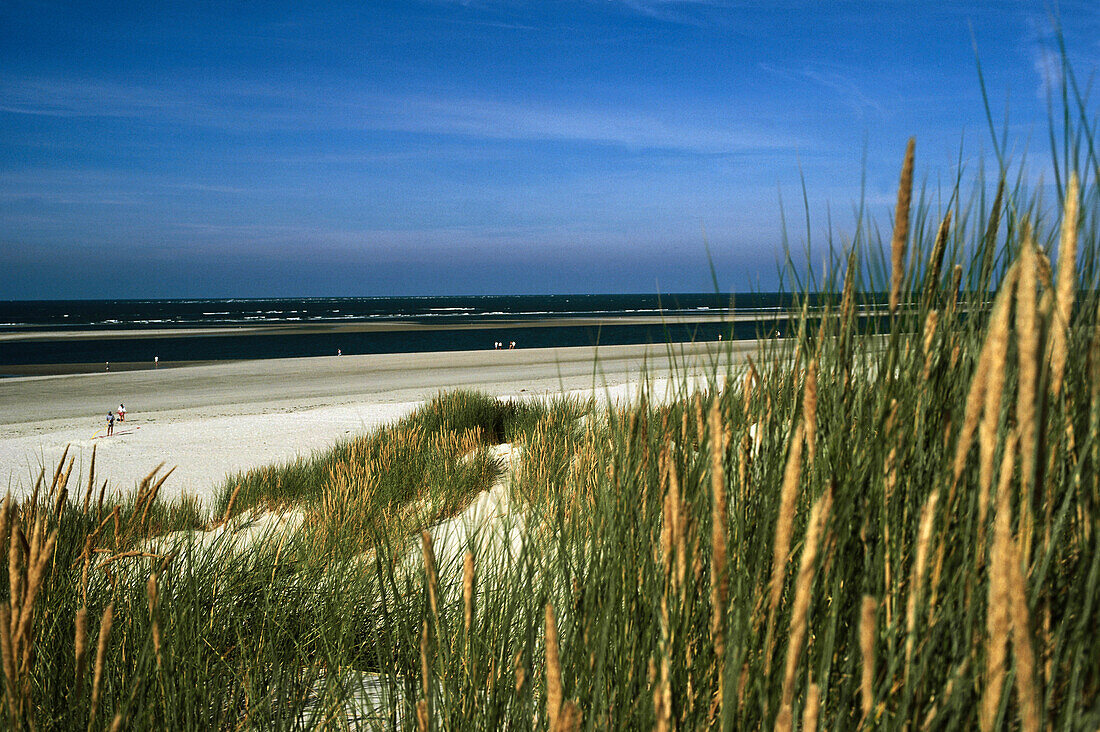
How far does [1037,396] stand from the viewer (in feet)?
1.90

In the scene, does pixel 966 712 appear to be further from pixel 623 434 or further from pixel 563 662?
pixel 623 434

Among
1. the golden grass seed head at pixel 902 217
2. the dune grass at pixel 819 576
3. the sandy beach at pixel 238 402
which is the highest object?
the golden grass seed head at pixel 902 217

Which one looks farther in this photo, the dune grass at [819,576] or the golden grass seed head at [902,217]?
the golden grass seed head at [902,217]

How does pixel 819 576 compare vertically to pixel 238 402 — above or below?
above

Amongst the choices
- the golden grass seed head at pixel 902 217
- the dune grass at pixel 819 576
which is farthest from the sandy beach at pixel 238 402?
the golden grass seed head at pixel 902 217

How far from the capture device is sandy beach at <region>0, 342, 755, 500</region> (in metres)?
9.98

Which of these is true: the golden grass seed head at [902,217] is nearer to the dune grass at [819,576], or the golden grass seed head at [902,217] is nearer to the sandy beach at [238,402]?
the dune grass at [819,576]

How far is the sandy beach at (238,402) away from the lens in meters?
9.98

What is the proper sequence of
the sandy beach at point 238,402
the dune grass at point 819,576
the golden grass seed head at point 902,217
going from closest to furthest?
the dune grass at point 819,576 < the golden grass seed head at point 902,217 < the sandy beach at point 238,402

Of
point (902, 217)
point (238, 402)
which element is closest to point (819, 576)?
point (902, 217)

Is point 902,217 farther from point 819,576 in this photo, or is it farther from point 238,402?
point 238,402

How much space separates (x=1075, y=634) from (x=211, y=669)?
2153 millimetres

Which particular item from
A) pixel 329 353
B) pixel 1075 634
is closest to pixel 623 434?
pixel 1075 634

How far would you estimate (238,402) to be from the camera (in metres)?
18.4
